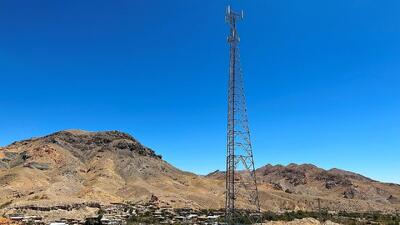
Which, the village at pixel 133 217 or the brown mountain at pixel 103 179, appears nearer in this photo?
the village at pixel 133 217

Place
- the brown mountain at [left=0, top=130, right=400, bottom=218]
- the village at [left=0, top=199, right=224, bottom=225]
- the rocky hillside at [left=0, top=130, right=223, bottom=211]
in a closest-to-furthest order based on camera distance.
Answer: the village at [left=0, top=199, right=224, bottom=225] → the rocky hillside at [left=0, top=130, right=223, bottom=211] → the brown mountain at [left=0, top=130, right=400, bottom=218]

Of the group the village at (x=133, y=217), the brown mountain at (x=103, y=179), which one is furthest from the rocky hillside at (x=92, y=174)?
the village at (x=133, y=217)

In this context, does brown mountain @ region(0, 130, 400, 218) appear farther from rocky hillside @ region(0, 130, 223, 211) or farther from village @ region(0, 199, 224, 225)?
village @ region(0, 199, 224, 225)

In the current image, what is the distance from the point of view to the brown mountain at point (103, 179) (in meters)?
111

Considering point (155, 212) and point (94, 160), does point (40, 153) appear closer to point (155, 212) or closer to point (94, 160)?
point (94, 160)

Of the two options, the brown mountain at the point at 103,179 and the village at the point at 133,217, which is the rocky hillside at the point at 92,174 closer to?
the brown mountain at the point at 103,179

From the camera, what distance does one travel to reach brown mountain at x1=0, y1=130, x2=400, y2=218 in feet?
364

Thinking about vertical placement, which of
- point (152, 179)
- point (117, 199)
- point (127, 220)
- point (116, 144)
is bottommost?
point (127, 220)

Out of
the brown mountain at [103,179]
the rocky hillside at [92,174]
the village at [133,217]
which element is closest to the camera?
the village at [133,217]

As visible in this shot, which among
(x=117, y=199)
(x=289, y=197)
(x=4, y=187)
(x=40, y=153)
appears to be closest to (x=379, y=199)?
(x=289, y=197)

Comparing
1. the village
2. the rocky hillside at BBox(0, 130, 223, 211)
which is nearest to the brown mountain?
the rocky hillside at BBox(0, 130, 223, 211)

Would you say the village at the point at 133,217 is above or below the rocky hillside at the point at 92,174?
below

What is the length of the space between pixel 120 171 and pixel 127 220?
66960 mm

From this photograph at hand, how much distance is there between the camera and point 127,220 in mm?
78875
